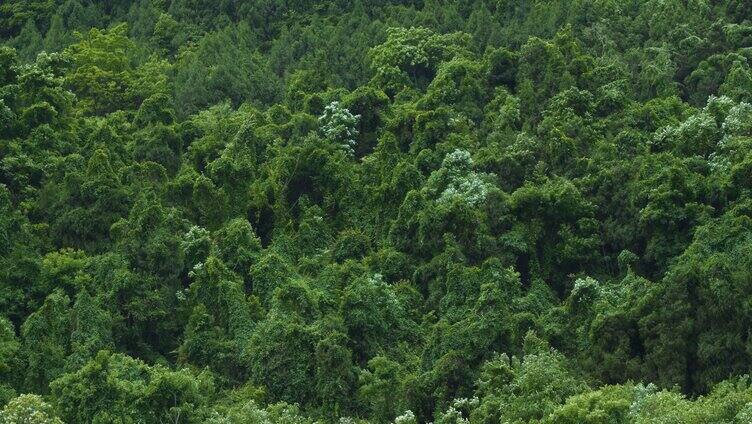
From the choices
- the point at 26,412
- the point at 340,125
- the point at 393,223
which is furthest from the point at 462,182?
the point at 26,412

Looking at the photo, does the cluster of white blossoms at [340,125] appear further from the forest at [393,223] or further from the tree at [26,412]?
the tree at [26,412]

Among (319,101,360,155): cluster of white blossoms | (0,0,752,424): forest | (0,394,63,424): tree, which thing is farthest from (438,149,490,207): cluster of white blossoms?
(0,394,63,424): tree

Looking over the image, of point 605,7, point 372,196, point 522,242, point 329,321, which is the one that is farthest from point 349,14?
point 329,321

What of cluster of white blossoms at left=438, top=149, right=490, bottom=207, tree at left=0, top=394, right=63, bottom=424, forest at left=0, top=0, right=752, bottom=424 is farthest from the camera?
cluster of white blossoms at left=438, top=149, right=490, bottom=207

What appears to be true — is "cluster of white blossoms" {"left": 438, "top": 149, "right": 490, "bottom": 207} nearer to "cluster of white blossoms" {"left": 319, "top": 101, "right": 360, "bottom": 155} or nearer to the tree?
"cluster of white blossoms" {"left": 319, "top": 101, "right": 360, "bottom": 155}

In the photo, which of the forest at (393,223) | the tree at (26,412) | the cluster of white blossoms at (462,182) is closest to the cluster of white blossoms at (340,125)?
the forest at (393,223)
